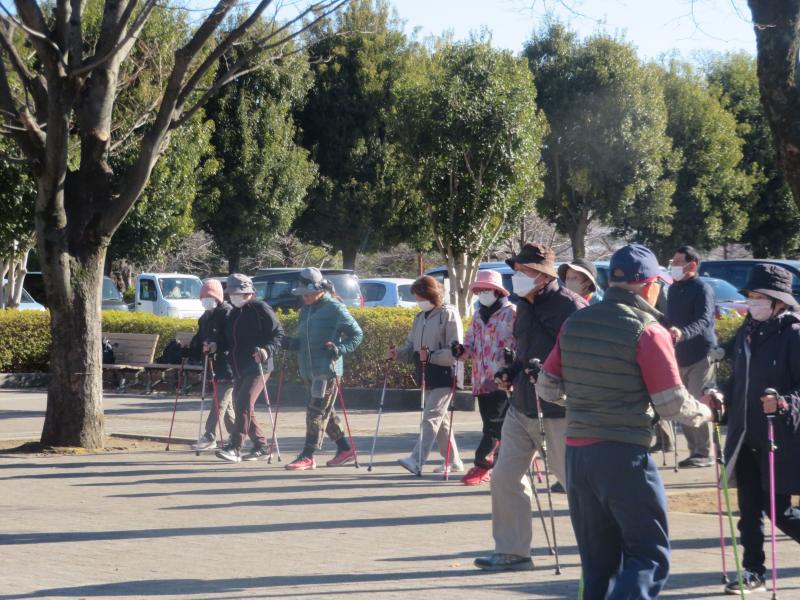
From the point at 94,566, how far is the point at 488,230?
20.5 meters

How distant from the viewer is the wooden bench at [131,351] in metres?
21.1

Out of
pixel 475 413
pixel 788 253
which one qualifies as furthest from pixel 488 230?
pixel 788 253

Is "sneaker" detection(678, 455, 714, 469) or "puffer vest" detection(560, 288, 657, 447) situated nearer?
"puffer vest" detection(560, 288, 657, 447)

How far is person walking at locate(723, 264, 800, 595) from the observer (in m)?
6.55

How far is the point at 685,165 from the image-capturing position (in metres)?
43.9

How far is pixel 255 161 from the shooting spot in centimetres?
3778

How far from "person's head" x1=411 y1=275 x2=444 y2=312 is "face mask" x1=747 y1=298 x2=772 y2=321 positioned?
4.67 m

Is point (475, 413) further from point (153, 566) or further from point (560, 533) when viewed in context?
point (153, 566)

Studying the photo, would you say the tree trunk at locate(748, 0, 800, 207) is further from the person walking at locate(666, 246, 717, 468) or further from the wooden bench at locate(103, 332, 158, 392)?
the wooden bench at locate(103, 332, 158, 392)

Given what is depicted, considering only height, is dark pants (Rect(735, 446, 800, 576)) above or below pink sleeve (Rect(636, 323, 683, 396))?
below

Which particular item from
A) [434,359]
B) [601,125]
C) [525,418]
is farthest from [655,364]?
[601,125]

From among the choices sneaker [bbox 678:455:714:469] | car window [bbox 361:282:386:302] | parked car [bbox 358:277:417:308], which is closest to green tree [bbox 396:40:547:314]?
parked car [bbox 358:277:417:308]

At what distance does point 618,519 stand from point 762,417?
1896 mm

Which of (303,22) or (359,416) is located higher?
(303,22)
